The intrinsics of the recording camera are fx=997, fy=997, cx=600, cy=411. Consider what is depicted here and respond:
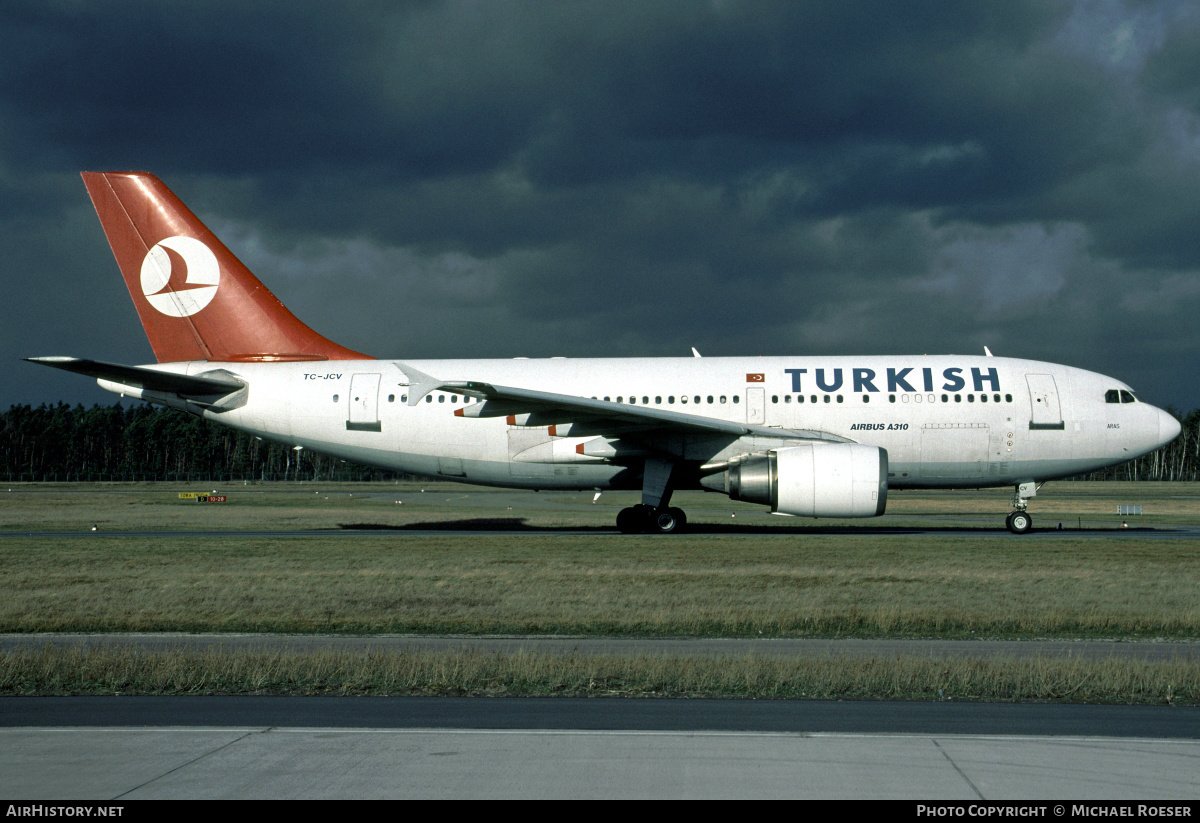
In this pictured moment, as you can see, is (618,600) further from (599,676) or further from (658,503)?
(658,503)

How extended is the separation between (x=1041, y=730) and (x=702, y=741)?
7.86 ft

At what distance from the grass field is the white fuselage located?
2.01 m

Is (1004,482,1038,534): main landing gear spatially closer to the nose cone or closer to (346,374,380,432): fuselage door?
the nose cone

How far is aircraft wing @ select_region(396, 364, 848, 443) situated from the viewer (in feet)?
68.6

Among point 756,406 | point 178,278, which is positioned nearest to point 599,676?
point 756,406

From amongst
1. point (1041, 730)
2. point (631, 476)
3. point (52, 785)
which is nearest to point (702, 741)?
point (1041, 730)

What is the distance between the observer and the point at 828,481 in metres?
21.4

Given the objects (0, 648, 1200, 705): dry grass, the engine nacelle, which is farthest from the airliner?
(0, 648, 1200, 705): dry grass

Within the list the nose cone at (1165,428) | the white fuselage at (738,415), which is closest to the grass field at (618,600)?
→ the white fuselage at (738,415)

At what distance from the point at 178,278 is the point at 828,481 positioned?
57.1ft

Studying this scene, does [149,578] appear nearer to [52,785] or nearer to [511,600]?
[511,600]

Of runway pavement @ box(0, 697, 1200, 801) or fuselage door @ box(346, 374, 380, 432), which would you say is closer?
runway pavement @ box(0, 697, 1200, 801)

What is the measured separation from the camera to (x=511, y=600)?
1385 cm

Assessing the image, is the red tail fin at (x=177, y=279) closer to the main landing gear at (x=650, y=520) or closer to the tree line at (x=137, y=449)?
the main landing gear at (x=650, y=520)
